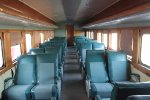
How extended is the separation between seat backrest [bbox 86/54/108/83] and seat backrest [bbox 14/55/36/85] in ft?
4.09

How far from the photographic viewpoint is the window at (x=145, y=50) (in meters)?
3.71

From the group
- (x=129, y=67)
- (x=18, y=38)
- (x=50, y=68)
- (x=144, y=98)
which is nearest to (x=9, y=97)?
(x=50, y=68)

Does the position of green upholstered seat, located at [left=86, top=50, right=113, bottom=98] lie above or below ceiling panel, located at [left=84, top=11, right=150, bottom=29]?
below

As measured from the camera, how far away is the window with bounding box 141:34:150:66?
12.2 ft

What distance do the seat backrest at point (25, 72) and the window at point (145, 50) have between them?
7.67ft

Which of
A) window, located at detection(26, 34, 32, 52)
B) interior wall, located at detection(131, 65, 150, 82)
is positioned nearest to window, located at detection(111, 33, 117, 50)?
interior wall, located at detection(131, 65, 150, 82)

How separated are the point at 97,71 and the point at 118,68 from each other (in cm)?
47

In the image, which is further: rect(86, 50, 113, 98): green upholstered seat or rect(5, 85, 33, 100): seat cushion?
rect(86, 50, 113, 98): green upholstered seat

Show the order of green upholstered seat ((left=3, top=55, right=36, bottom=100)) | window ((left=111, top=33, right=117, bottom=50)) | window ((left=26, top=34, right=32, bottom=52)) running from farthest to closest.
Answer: window ((left=26, top=34, right=32, bottom=52)) → window ((left=111, top=33, right=117, bottom=50)) → green upholstered seat ((left=3, top=55, right=36, bottom=100))

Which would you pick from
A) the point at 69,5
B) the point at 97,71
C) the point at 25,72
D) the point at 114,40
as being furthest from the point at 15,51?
the point at 114,40

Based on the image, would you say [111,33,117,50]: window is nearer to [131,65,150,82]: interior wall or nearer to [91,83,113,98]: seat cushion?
Result: [131,65,150,82]: interior wall

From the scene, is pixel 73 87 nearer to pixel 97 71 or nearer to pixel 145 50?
pixel 97 71

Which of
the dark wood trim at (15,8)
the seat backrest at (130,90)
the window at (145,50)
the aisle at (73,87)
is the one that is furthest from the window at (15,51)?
the seat backrest at (130,90)

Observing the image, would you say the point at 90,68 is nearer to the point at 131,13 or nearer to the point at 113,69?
the point at 113,69
